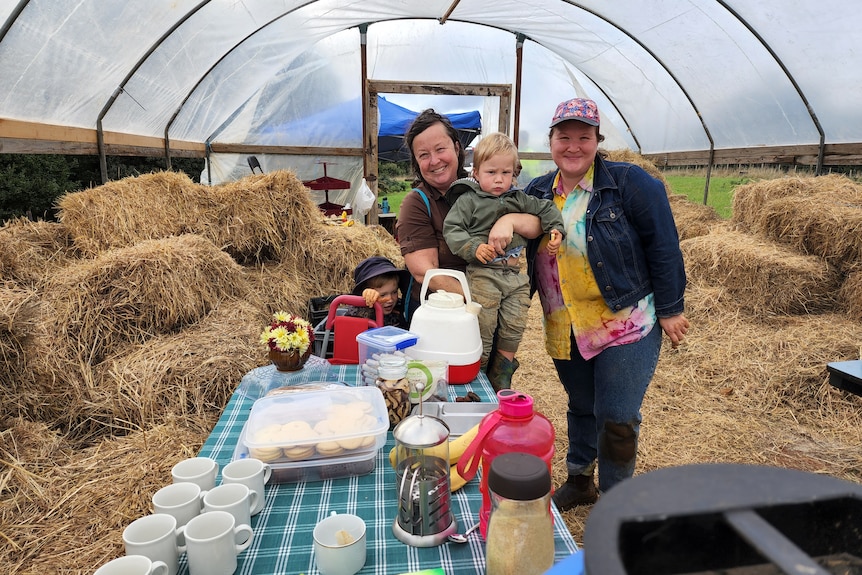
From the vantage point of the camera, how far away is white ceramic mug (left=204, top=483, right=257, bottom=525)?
3.72ft

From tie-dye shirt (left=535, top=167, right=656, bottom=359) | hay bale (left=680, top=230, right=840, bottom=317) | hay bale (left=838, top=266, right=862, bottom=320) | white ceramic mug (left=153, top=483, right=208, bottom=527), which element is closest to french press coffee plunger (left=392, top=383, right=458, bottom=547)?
white ceramic mug (left=153, top=483, right=208, bottom=527)

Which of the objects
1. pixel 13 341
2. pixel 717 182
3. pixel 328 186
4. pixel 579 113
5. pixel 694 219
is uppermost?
pixel 579 113

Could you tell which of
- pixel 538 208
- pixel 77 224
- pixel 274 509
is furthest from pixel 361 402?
pixel 77 224

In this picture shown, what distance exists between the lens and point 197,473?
1.29 metres

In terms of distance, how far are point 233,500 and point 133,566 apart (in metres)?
0.25

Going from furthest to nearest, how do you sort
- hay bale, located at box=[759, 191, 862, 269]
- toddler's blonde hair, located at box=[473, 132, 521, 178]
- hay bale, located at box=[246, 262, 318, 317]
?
hay bale, located at box=[759, 191, 862, 269]
hay bale, located at box=[246, 262, 318, 317]
toddler's blonde hair, located at box=[473, 132, 521, 178]

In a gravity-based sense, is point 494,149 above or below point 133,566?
above

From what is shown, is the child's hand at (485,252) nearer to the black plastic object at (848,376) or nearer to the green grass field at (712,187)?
the black plastic object at (848,376)

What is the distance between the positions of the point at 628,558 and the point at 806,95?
22.8 feet

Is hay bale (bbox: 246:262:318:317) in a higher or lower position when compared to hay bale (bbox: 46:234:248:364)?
lower

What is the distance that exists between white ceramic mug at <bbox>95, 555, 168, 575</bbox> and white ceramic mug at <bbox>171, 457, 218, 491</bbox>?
11.5 inches

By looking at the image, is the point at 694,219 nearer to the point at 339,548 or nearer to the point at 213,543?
the point at 339,548

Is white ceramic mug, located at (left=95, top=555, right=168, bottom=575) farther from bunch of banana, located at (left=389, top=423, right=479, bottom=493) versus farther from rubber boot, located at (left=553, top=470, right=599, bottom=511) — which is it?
rubber boot, located at (left=553, top=470, right=599, bottom=511)

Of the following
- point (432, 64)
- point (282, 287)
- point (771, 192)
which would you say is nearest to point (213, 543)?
point (282, 287)
